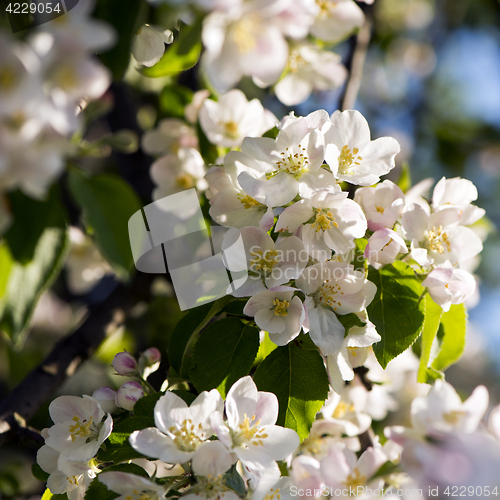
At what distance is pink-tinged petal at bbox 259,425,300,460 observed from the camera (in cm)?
85

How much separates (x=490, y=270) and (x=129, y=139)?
3726 mm

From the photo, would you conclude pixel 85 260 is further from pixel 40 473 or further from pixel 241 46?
pixel 241 46

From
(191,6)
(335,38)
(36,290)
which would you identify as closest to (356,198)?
(335,38)

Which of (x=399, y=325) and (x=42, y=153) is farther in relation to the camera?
(x=399, y=325)

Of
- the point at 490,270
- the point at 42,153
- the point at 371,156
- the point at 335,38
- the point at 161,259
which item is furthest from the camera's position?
the point at 490,270

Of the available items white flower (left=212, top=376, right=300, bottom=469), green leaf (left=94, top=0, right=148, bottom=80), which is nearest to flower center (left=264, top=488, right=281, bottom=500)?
white flower (left=212, top=376, right=300, bottom=469)

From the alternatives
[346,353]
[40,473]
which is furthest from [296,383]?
[40,473]

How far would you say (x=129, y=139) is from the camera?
886 millimetres

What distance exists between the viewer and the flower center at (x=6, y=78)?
0.53 metres

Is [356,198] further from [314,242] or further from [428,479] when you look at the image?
[428,479]

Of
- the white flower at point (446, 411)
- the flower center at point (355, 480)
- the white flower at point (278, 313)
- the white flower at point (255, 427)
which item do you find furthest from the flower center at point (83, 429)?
the white flower at point (446, 411)

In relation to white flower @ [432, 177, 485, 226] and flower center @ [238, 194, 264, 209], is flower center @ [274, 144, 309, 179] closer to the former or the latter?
flower center @ [238, 194, 264, 209]

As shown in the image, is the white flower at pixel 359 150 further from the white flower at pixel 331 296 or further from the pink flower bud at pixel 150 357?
the pink flower bud at pixel 150 357

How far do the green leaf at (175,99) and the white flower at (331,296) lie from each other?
0.91 meters
